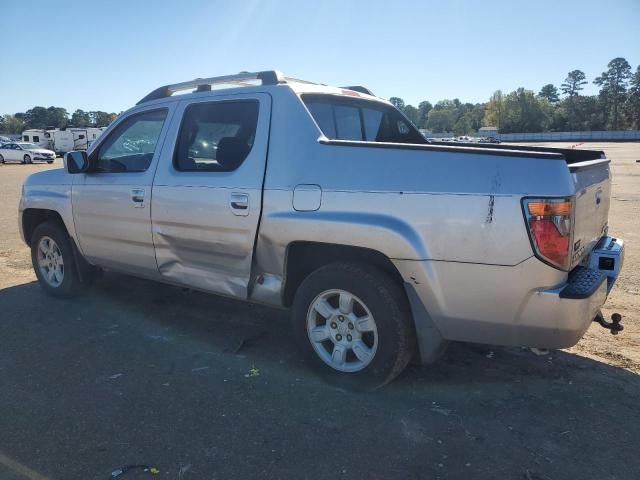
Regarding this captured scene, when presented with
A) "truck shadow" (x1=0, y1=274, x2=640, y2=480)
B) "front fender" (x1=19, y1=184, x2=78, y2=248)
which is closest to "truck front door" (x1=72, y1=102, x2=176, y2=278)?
"front fender" (x1=19, y1=184, x2=78, y2=248)

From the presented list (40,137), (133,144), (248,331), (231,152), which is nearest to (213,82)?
(231,152)

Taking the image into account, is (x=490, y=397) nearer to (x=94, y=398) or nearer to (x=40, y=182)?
(x=94, y=398)

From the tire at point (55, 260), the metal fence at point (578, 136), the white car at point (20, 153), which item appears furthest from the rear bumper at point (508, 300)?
the metal fence at point (578, 136)

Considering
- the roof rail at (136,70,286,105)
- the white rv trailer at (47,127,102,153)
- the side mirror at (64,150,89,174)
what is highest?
the white rv trailer at (47,127,102,153)

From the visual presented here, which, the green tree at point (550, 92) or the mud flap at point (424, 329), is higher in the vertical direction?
the green tree at point (550, 92)

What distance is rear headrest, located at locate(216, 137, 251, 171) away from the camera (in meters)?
3.83

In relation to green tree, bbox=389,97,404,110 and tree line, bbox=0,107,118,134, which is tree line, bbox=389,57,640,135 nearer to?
green tree, bbox=389,97,404,110

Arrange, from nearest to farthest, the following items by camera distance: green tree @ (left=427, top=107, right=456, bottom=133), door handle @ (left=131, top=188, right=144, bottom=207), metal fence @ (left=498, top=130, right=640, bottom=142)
→ door handle @ (left=131, top=188, right=144, bottom=207) → metal fence @ (left=498, top=130, right=640, bottom=142) → green tree @ (left=427, top=107, right=456, bottom=133)

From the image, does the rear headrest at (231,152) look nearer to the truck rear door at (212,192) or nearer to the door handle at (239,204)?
the truck rear door at (212,192)

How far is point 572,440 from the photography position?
9.47ft

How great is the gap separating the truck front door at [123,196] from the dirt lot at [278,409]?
0.66 meters

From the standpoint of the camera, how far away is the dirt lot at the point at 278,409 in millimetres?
2715

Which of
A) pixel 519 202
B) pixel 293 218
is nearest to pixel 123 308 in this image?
pixel 293 218

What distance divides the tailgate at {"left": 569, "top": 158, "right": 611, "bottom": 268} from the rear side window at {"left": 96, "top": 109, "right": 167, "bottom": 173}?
3218 mm
